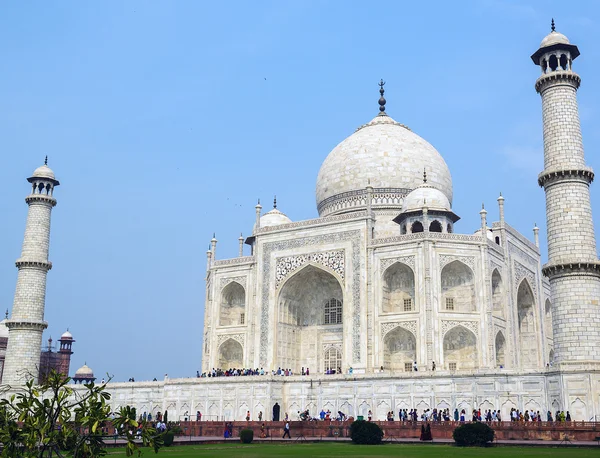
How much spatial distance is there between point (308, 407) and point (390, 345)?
5.07 meters

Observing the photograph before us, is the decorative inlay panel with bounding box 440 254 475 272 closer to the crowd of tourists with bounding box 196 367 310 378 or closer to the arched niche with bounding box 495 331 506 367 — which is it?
the arched niche with bounding box 495 331 506 367

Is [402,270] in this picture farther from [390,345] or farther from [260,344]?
→ [260,344]

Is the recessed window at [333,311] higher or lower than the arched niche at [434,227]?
lower

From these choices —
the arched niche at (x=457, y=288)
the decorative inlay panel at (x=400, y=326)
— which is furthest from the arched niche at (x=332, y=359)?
the arched niche at (x=457, y=288)

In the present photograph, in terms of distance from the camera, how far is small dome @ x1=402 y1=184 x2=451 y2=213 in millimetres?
29688

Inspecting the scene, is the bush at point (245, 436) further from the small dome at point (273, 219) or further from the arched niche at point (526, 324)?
the small dome at point (273, 219)

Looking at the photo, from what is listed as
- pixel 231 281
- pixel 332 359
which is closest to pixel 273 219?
pixel 231 281

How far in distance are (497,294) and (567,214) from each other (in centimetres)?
1000

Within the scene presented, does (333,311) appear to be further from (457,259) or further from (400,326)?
(457,259)

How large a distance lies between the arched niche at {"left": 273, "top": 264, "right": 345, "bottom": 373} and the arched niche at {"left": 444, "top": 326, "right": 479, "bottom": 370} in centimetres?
523

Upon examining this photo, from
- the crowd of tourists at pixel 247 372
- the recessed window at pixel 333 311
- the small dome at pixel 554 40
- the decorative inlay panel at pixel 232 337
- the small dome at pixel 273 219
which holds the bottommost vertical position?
the crowd of tourists at pixel 247 372

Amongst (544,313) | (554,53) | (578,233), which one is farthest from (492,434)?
(544,313)

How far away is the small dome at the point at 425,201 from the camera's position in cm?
2969

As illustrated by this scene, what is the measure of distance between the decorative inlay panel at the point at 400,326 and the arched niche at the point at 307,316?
347 cm
